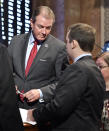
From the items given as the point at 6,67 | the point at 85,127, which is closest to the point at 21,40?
the point at 85,127

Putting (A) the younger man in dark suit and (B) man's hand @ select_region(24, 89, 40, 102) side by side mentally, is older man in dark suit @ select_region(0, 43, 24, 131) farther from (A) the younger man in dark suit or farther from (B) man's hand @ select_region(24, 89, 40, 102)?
(B) man's hand @ select_region(24, 89, 40, 102)

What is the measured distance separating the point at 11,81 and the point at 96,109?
0.82 m

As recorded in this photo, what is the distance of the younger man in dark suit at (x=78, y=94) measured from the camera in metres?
2.03

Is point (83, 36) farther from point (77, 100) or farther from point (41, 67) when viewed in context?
point (41, 67)

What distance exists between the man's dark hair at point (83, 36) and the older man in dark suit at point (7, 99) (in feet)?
2.39

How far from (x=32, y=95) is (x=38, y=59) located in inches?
16.6

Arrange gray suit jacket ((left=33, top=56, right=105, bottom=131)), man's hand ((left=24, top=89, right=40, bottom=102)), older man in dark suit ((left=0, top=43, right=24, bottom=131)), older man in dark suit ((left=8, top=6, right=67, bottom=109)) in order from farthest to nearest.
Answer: older man in dark suit ((left=8, top=6, right=67, bottom=109)) < man's hand ((left=24, top=89, right=40, bottom=102)) < gray suit jacket ((left=33, top=56, right=105, bottom=131)) < older man in dark suit ((left=0, top=43, right=24, bottom=131))

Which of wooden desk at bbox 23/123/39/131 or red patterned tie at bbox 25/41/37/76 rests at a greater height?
red patterned tie at bbox 25/41/37/76

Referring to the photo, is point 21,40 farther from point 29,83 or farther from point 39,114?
point 39,114

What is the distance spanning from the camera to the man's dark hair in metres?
2.16

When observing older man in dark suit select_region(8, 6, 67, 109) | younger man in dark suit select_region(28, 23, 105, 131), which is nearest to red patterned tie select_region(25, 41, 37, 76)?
older man in dark suit select_region(8, 6, 67, 109)

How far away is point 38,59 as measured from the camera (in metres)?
2.81

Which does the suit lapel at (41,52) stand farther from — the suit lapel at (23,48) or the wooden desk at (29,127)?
the wooden desk at (29,127)

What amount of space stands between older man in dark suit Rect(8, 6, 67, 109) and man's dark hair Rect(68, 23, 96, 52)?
0.63 m
